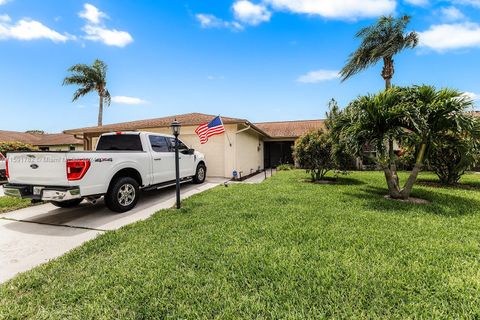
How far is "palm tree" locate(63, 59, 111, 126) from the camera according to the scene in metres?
20.5

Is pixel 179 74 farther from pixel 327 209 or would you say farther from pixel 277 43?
pixel 327 209

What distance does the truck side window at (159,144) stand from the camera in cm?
643

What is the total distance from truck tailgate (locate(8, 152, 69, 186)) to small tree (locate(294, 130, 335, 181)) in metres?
7.72

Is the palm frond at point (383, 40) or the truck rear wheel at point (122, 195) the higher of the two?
the palm frond at point (383, 40)

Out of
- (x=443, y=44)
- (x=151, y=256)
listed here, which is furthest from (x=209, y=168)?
(x=443, y=44)

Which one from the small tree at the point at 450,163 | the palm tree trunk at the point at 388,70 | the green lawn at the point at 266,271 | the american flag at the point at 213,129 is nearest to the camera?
the green lawn at the point at 266,271

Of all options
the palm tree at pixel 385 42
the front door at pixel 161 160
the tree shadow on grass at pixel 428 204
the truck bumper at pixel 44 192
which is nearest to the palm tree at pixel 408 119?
the tree shadow on grass at pixel 428 204

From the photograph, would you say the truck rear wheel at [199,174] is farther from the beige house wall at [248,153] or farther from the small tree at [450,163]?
the small tree at [450,163]

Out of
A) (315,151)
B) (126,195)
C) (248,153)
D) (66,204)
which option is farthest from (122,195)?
(248,153)

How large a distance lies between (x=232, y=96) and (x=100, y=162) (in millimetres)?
11939

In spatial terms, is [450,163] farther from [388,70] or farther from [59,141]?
[59,141]

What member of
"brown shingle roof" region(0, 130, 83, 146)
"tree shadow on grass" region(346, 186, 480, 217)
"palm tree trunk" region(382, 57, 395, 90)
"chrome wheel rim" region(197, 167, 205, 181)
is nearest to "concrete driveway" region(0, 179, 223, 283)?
"chrome wheel rim" region(197, 167, 205, 181)

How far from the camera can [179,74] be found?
39.2 feet

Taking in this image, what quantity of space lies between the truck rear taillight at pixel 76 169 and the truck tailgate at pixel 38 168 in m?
0.08
